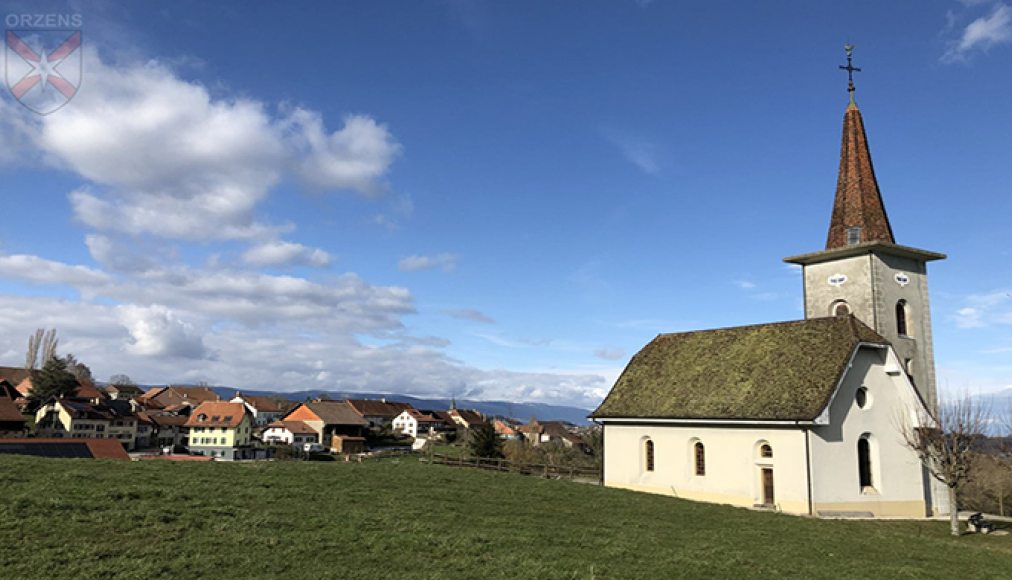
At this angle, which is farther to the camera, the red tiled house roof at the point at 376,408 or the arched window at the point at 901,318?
the red tiled house roof at the point at 376,408

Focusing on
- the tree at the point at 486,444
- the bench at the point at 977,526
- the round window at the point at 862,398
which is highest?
the round window at the point at 862,398

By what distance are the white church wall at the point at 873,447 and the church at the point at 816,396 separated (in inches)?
2.3

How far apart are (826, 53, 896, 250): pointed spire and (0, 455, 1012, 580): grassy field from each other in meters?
15.3

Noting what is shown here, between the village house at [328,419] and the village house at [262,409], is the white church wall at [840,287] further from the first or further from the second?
the village house at [262,409]

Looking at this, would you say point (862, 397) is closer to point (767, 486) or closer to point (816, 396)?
point (816, 396)

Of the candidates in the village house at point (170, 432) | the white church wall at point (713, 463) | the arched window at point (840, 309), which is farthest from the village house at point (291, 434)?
the arched window at point (840, 309)

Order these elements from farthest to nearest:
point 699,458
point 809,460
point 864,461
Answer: point 699,458 < point 864,461 < point 809,460

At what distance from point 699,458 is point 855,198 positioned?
1671 centimetres

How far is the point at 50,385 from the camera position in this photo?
298 feet

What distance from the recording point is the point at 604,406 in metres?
36.4

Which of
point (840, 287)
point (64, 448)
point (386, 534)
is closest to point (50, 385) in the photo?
point (64, 448)

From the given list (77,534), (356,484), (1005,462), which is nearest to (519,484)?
(356,484)

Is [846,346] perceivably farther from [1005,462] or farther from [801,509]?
[1005,462]

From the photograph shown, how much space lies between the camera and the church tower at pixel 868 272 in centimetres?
3225
